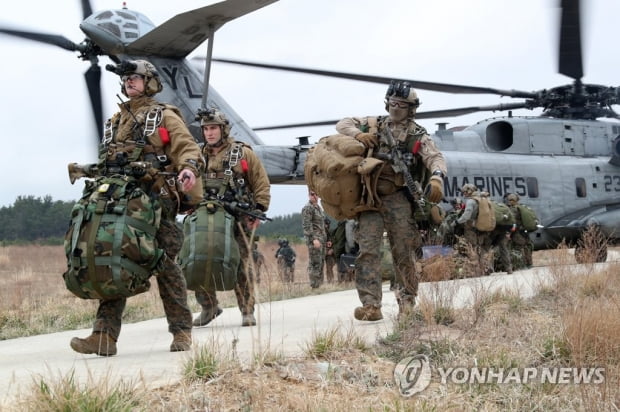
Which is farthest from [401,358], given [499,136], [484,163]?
[499,136]

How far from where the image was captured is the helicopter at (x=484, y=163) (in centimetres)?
1419

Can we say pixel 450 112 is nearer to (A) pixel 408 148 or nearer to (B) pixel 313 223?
(B) pixel 313 223

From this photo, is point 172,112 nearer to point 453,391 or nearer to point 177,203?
point 177,203

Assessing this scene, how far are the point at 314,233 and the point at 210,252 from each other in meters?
7.04

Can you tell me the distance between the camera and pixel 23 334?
768 cm

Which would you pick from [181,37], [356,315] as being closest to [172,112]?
[356,315]

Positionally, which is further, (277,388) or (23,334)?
(23,334)

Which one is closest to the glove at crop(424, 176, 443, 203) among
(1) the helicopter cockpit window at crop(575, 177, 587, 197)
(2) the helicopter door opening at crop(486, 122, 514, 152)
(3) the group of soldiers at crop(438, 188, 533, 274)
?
(3) the group of soldiers at crop(438, 188, 533, 274)

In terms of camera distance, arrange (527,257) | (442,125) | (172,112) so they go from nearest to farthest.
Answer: (172,112), (527,257), (442,125)

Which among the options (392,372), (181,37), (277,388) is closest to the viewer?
(277,388)

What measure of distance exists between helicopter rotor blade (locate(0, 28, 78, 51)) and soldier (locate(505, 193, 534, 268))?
816 cm

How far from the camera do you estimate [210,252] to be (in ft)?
23.0

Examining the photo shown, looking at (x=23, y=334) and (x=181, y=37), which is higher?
(x=181, y=37)

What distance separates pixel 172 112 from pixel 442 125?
11.3m
